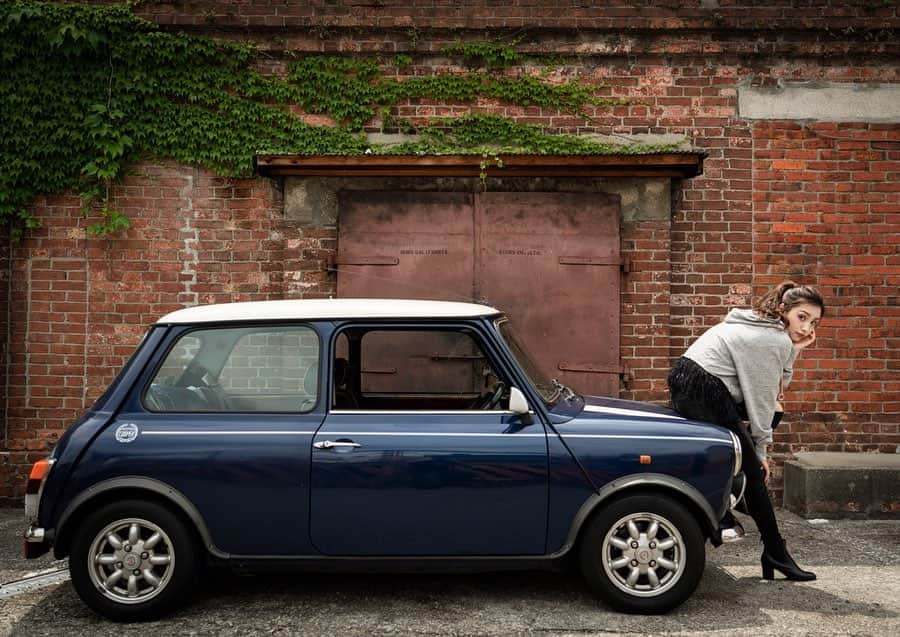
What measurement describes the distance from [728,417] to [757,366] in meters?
0.35

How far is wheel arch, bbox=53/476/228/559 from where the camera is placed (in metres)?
3.84

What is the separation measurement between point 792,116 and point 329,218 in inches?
183

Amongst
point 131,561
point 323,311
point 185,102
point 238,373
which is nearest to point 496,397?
point 323,311

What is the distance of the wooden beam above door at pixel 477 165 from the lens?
6.88 meters

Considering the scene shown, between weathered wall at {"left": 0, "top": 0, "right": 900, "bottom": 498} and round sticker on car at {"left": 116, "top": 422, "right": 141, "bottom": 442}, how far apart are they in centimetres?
329

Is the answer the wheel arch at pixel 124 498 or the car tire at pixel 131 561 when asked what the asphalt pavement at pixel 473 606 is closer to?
the car tire at pixel 131 561

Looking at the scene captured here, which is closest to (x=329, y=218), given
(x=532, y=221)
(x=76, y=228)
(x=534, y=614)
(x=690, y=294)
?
(x=532, y=221)

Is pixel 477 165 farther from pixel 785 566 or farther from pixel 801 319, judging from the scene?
pixel 785 566

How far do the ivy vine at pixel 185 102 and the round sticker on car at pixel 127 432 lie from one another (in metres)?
3.72

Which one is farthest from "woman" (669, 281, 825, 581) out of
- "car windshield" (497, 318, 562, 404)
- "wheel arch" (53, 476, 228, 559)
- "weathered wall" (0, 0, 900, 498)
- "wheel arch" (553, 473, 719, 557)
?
"wheel arch" (53, 476, 228, 559)

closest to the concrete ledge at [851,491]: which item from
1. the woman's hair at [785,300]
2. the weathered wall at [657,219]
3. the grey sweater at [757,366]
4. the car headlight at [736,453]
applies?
the weathered wall at [657,219]

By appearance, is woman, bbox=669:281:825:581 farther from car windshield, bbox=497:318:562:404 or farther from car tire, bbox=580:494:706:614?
car windshield, bbox=497:318:562:404

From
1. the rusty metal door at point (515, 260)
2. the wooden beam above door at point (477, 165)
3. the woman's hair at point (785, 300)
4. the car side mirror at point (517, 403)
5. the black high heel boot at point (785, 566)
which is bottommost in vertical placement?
the black high heel boot at point (785, 566)

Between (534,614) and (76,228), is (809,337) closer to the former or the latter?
(534,614)
